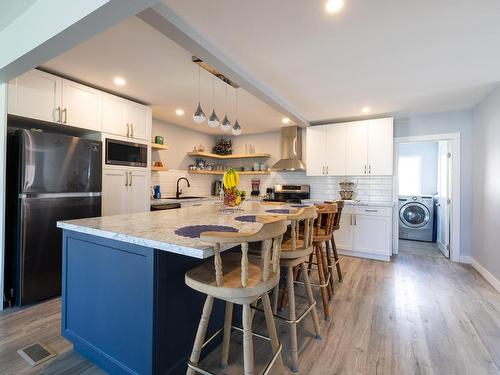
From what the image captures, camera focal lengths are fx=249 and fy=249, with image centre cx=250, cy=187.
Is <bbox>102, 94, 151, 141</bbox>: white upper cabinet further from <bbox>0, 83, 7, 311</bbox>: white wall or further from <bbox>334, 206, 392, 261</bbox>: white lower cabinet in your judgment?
<bbox>334, 206, 392, 261</bbox>: white lower cabinet

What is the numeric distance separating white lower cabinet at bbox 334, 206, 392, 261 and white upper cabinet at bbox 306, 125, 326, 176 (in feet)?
3.00

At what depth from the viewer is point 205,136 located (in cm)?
579

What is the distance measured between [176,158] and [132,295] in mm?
3937

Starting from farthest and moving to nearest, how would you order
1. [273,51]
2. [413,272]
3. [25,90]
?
[413,272], [25,90], [273,51]

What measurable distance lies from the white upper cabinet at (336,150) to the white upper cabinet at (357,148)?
0.22 feet

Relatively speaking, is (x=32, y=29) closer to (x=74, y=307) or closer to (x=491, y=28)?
(x=74, y=307)

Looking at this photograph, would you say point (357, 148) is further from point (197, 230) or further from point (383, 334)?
point (197, 230)

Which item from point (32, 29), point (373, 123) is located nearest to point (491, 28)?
point (373, 123)

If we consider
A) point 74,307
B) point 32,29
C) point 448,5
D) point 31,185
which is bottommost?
point 74,307

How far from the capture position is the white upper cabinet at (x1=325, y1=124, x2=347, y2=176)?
174 inches

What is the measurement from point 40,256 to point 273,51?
298 cm

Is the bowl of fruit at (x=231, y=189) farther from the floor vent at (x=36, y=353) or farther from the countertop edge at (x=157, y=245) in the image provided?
the floor vent at (x=36, y=353)

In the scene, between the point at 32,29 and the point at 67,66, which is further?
the point at 67,66

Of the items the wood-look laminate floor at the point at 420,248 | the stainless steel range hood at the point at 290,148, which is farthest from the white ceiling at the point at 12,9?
the wood-look laminate floor at the point at 420,248
